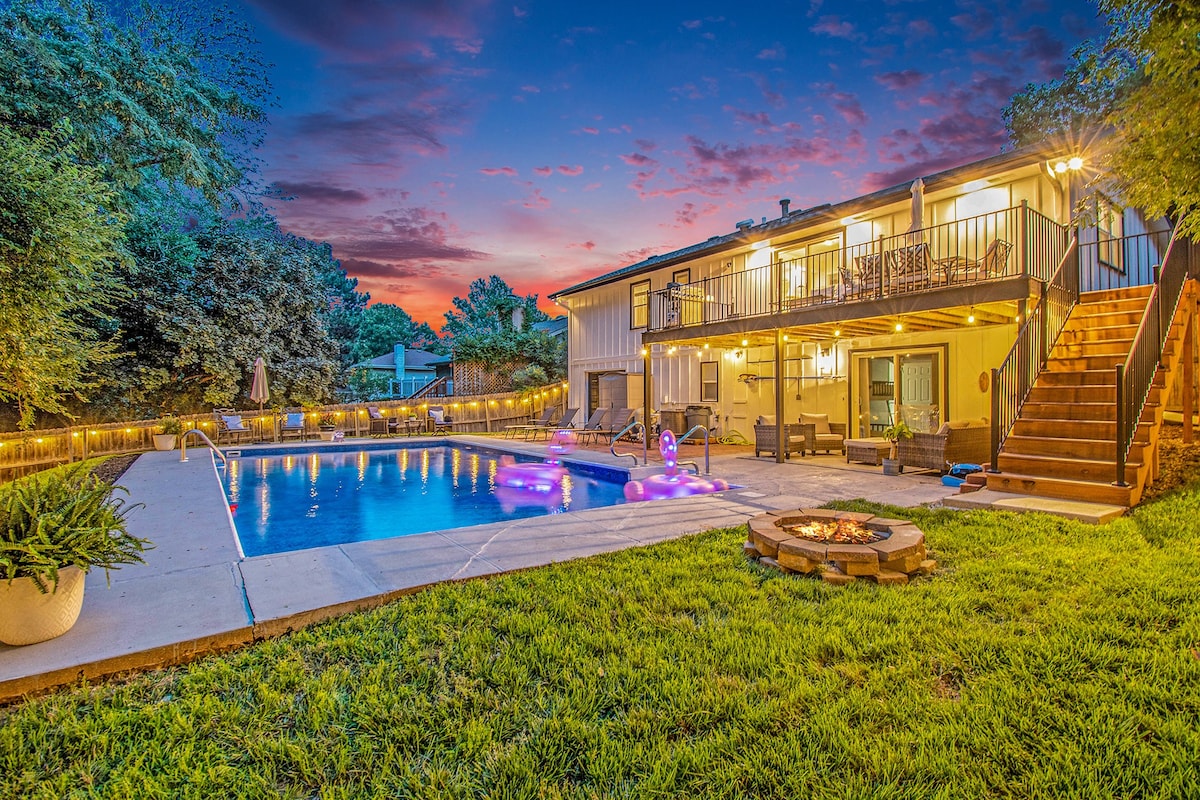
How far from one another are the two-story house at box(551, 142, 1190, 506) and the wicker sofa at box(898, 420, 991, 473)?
726mm

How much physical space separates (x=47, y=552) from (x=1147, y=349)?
31.7 feet

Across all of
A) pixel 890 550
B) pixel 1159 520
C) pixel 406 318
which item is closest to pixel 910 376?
pixel 1159 520

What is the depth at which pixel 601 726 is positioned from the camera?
6.66ft

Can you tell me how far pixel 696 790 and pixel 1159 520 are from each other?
532cm

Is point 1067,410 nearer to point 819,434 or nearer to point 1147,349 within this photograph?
point 1147,349

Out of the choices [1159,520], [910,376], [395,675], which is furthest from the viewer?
[910,376]

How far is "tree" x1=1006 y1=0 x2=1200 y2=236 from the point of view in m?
3.27

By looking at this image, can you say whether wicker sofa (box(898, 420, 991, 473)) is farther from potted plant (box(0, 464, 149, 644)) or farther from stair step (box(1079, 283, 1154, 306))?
potted plant (box(0, 464, 149, 644))

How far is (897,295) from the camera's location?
333 inches

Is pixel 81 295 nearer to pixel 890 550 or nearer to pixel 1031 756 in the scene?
pixel 890 550

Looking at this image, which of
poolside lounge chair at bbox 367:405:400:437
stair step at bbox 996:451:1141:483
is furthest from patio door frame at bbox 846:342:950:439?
poolside lounge chair at bbox 367:405:400:437

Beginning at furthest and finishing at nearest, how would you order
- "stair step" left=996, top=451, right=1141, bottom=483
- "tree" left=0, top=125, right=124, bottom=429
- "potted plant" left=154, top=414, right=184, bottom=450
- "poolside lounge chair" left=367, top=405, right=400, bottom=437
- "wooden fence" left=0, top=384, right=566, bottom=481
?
"poolside lounge chair" left=367, top=405, right=400, bottom=437 → "potted plant" left=154, top=414, right=184, bottom=450 → "wooden fence" left=0, top=384, right=566, bottom=481 → "tree" left=0, top=125, right=124, bottom=429 → "stair step" left=996, top=451, right=1141, bottom=483

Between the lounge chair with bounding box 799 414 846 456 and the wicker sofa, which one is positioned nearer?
the wicker sofa

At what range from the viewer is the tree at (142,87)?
32.7 ft
